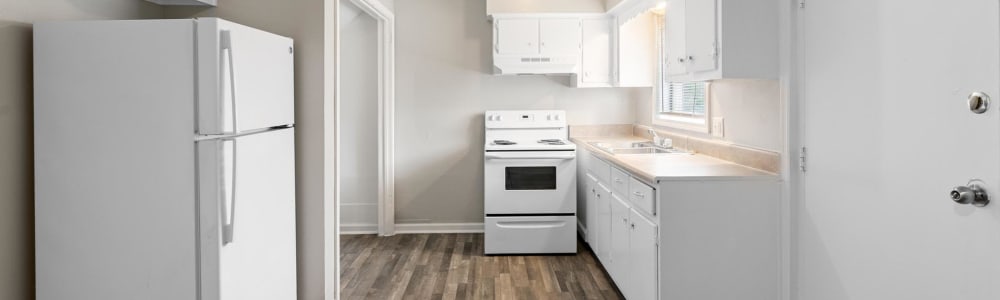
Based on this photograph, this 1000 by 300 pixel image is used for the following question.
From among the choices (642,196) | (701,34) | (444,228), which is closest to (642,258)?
(642,196)

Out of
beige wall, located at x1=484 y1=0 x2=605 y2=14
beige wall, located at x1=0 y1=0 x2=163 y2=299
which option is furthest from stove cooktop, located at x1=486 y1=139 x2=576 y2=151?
beige wall, located at x1=0 y1=0 x2=163 y2=299

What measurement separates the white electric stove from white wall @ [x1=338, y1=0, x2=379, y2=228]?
1248 mm

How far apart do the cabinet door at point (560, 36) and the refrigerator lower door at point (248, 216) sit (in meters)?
2.51

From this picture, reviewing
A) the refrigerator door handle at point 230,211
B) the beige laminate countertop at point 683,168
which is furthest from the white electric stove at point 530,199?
the refrigerator door handle at point 230,211

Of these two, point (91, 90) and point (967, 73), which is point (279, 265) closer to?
point (91, 90)

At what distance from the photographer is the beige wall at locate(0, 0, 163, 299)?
2.08m

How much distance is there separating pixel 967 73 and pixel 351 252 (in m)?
3.89

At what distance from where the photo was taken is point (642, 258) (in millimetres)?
2863

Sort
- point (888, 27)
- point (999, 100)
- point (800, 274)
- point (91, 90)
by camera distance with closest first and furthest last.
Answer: point (999, 100) → point (888, 27) → point (91, 90) → point (800, 274)

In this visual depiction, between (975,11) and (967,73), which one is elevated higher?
(975,11)

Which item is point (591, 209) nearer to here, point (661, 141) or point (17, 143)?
point (661, 141)

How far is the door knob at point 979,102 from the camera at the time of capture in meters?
1.56

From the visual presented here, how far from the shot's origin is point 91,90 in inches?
84.1

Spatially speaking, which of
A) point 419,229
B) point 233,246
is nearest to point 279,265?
point 233,246
